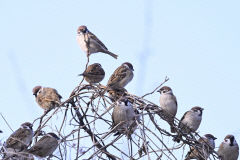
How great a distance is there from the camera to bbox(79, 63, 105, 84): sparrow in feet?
24.4

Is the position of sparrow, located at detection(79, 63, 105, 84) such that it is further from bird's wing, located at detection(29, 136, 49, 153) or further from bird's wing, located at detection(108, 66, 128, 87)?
bird's wing, located at detection(29, 136, 49, 153)

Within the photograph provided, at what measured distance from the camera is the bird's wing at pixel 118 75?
691 cm

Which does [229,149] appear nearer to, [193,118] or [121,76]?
[193,118]

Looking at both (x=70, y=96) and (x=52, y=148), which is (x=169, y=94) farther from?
(x=70, y=96)

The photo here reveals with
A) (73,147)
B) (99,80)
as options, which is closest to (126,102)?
(73,147)

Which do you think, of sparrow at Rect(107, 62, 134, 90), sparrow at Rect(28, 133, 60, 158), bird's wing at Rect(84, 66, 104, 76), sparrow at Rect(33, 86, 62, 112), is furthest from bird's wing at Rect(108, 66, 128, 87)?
sparrow at Rect(28, 133, 60, 158)

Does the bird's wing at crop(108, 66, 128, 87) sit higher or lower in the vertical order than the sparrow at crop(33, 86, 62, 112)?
higher

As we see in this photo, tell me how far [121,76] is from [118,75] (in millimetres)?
41

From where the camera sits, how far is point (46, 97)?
22.9 feet

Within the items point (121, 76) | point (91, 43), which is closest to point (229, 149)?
point (121, 76)

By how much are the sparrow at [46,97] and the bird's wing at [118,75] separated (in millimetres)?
696

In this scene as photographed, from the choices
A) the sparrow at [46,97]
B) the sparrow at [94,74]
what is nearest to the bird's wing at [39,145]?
the sparrow at [46,97]

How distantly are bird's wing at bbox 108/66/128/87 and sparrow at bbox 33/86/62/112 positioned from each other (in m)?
0.70

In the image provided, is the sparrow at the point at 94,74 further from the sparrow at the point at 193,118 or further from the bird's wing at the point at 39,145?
the bird's wing at the point at 39,145
